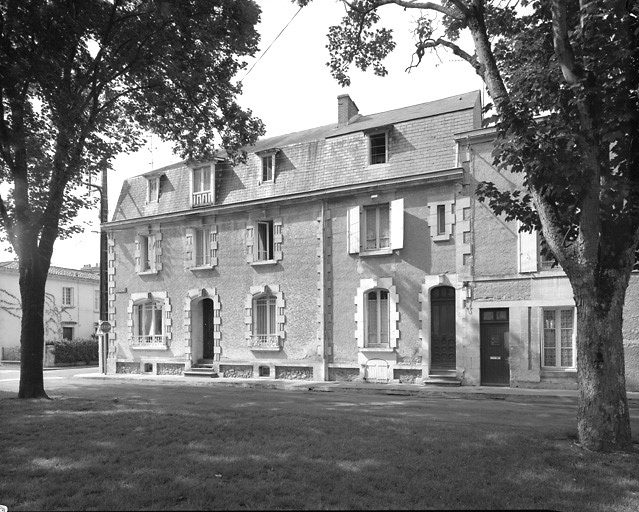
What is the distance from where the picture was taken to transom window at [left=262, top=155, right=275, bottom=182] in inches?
921

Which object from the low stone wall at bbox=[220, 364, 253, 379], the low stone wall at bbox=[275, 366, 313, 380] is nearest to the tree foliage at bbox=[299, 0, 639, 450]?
the low stone wall at bbox=[275, 366, 313, 380]

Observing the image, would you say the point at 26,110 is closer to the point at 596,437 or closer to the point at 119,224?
the point at 596,437

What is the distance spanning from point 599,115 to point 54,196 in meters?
10.4

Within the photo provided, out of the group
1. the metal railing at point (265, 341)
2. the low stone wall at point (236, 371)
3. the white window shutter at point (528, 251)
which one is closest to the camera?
the white window shutter at point (528, 251)

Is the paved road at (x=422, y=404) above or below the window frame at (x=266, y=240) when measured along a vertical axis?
below

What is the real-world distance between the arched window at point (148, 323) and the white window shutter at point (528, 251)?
51.1 feet

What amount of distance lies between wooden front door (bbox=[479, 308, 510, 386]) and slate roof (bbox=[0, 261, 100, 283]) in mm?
33475

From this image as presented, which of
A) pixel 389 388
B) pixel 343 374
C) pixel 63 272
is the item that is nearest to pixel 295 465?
pixel 389 388

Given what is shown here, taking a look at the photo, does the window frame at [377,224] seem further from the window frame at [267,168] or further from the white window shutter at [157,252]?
the white window shutter at [157,252]

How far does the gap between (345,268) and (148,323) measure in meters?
10.9

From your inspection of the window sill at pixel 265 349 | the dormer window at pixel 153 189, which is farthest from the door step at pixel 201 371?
the dormer window at pixel 153 189

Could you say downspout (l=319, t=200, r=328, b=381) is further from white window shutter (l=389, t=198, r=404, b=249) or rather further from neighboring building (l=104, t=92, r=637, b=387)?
white window shutter (l=389, t=198, r=404, b=249)

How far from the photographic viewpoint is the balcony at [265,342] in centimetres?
2228

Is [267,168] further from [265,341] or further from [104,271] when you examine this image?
[104,271]
